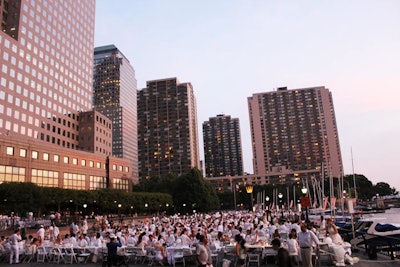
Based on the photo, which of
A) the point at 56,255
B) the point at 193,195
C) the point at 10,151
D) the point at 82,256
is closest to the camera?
the point at 82,256

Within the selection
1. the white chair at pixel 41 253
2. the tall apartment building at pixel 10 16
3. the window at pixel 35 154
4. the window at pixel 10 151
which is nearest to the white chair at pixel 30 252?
the white chair at pixel 41 253

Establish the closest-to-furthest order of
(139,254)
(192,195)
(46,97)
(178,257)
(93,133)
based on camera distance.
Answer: (178,257)
(139,254)
(192,195)
(46,97)
(93,133)

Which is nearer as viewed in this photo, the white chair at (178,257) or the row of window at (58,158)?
the white chair at (178,257)

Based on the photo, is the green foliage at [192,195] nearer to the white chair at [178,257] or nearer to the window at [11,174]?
the window at [11,174]

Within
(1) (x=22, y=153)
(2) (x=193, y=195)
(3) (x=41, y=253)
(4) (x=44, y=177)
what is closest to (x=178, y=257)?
(3) (x=41, y=253)

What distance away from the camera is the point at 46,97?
97.0 metres

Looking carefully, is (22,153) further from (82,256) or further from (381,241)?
(381,241)

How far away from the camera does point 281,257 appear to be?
26.7 feet

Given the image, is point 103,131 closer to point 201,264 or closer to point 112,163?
point 112,163

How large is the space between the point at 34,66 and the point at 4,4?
17200 mm

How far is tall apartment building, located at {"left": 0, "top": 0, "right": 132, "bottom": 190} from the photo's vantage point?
70763 mm

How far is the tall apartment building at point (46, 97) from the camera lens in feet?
232

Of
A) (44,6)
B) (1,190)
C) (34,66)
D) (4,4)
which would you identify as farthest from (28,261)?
(44,6)

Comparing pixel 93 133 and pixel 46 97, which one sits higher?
pixel 46 97
